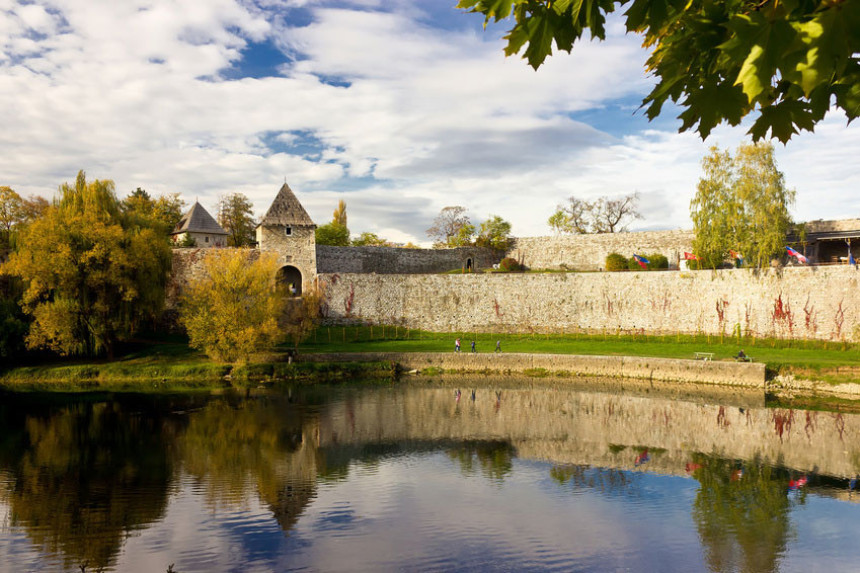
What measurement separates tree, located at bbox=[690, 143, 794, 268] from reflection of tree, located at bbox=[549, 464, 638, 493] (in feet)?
61.4

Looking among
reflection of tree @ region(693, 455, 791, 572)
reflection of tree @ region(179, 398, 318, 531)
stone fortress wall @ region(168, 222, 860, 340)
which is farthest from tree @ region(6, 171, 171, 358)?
reflection of tree @ region(693, 455, 791, 572)

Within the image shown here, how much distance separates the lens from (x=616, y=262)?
3734 centimetres

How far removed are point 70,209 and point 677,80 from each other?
3121cm

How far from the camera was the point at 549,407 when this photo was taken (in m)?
20.6

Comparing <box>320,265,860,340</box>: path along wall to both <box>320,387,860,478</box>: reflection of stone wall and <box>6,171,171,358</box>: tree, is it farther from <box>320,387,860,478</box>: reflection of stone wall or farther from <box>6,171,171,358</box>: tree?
<box>6,171,171,358</box>: tree

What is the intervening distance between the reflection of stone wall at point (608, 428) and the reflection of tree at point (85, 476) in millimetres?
5064

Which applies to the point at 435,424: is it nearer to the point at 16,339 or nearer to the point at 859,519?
the point at 859,519

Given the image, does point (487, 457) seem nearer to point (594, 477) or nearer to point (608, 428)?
point (594, 477)

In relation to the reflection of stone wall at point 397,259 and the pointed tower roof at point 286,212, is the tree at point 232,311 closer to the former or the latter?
the pointed tower roof at point 286,212

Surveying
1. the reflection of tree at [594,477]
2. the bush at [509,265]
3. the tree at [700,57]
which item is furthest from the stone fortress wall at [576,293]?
the tree at [700,57]

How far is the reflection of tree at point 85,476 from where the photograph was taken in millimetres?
10523

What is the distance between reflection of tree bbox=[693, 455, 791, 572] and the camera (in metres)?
9.34

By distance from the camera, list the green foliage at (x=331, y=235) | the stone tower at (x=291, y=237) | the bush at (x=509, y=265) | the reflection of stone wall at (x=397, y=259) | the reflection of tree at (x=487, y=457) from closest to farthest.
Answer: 1. the reflection of tree at (x=487, y=457)
2. the stone tower at (x=291, y=237)
3. the reflection of stone wall at (x=397, y=259)
4. the bush at (x=509, y=265)
5. the green foliage at (x=331, y=235)

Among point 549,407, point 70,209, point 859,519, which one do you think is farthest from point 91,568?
point 70,209
